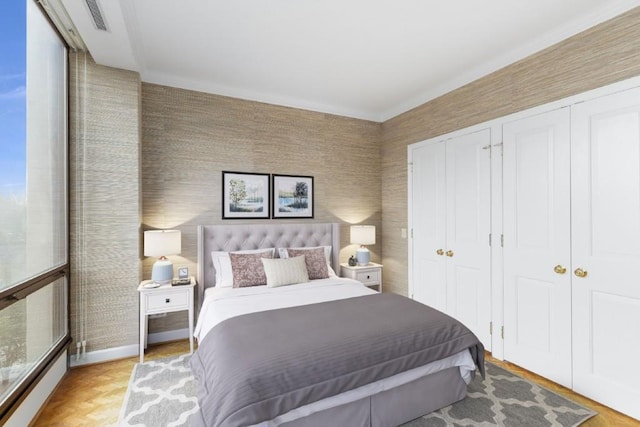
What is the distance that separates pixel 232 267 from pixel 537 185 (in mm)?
2930

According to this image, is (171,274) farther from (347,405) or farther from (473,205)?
(473,205)

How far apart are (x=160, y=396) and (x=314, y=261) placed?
1827 millimetres

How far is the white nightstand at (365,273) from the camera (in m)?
3.86

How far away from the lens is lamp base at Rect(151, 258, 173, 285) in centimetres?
289

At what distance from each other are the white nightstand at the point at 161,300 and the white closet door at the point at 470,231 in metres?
2.79

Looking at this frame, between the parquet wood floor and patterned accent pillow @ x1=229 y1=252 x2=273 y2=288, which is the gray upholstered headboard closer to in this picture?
patterned accent pillow @ x1=229 y1=252 x2=273 y2=288

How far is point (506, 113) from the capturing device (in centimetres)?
279

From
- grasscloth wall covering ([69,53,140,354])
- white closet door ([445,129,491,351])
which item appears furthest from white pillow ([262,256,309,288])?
white closet door ([445,129,491,351])

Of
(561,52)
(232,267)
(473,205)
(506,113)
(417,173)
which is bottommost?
(232,267)

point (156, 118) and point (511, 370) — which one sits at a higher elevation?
point (156, 118)

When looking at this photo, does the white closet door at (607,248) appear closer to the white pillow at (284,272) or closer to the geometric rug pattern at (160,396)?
the white pillow at (284,272)

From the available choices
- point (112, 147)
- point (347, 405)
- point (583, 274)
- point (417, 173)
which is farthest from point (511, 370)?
point (112, 147)

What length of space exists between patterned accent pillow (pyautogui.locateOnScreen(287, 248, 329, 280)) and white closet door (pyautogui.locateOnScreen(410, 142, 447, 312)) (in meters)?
1.24

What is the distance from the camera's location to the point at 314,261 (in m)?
3.40
